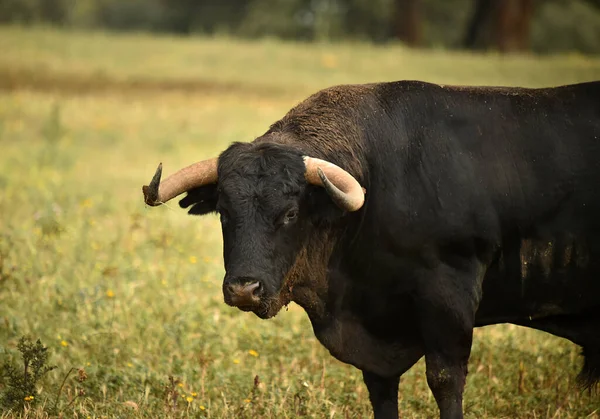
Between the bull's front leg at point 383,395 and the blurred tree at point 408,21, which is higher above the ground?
the blurred tree at point 408,21

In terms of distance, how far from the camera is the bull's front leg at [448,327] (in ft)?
17.5

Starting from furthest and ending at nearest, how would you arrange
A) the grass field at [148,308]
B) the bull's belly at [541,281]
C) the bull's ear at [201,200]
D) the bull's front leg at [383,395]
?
the grass field at [148,308] < the bull's front leg at [383,395] < the bull's belly at [541,281] < the bull's ear at [201,200]

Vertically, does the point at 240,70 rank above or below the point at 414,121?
above

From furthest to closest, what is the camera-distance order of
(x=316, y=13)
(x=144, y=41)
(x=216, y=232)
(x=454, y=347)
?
(x=316, y=13) < (x=144, y=41) < (x=216, y=232) < (x=454, y=347)

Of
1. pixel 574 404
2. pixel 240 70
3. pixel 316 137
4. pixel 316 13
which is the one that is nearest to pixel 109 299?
pixel 316 137

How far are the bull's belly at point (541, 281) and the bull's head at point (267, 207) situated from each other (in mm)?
1179

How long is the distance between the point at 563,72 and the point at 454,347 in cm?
1638

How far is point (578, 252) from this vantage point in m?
5.68

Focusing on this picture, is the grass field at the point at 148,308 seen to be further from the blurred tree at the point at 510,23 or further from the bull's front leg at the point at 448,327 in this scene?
the blurred tree at the point at 510,23

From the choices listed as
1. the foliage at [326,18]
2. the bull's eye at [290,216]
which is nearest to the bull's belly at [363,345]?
the bull's eye at [290,216]

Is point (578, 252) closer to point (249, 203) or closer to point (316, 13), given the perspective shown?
point (249, 203)

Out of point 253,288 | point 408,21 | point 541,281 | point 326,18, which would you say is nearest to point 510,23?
point 408,21

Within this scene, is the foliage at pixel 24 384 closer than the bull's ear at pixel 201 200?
No

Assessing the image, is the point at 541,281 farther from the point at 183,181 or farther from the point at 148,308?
the point at 148,308
